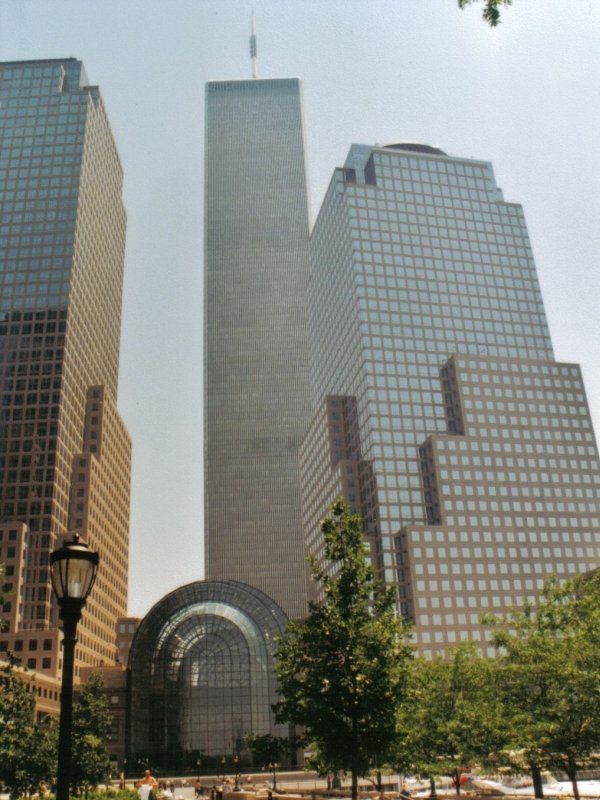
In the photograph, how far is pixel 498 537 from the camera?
440ft

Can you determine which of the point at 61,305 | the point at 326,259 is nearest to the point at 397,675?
the point at 61,305

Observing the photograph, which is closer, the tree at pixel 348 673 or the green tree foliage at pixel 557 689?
the tree at pixel 348 673

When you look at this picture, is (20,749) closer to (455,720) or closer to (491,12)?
(455,720)

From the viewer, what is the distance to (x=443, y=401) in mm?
146750

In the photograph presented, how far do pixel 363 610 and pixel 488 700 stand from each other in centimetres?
2013

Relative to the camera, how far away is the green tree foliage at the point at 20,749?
103 feet

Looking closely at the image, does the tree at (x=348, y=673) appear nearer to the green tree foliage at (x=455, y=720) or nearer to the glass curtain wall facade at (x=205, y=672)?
the green tree foliage at (x=455, y=720)

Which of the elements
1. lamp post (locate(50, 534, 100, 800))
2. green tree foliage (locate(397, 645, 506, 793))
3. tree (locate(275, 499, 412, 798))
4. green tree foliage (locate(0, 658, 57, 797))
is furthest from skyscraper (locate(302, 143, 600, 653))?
lamp post (locate(50, 534, 100, 800))

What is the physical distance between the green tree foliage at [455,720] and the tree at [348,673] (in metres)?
12.1

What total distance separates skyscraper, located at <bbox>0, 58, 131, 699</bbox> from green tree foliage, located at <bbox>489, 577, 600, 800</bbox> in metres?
99.3

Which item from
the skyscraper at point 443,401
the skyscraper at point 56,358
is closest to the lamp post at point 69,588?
the skyscraper at point 56,358

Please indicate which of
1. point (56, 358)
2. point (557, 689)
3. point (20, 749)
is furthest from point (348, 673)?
point (56, 358)

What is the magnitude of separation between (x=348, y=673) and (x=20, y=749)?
23174 mm

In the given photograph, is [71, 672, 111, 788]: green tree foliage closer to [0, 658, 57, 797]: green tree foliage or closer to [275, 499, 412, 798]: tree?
[0, 658, 57, 797]: green tree foliage
